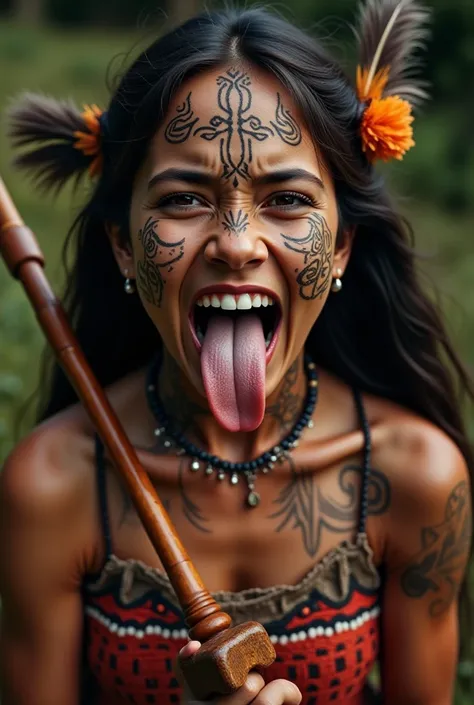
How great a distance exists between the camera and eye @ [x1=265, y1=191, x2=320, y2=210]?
92.9 inches

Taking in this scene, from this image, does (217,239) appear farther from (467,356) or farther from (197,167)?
(467,356)

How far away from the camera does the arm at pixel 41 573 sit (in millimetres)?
2555

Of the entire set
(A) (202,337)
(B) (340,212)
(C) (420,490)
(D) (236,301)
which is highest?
(B) (340,212)

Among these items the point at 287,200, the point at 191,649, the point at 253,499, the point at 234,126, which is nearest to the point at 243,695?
the point at 191,649

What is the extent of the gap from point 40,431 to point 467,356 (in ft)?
11.2

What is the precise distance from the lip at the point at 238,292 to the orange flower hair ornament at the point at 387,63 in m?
0.45

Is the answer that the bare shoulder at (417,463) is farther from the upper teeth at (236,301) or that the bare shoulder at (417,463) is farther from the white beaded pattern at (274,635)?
the upper teeth at (236,301)

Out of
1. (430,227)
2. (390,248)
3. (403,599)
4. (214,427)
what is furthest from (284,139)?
(430,227)

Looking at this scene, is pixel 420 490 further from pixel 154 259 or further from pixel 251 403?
pixel 154 259

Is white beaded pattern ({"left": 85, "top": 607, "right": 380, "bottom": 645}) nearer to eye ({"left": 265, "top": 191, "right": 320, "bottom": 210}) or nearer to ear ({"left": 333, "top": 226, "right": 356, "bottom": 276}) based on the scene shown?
ear ({"left": 333, "top": 226, "right": 356, "bottom": 276})

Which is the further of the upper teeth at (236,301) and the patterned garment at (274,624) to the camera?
the patterned garment at (274,624)

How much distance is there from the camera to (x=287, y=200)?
2.37m

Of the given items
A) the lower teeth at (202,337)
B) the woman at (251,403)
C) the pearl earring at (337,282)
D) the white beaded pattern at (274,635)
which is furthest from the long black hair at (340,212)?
the white beaded pattern at (274,635)

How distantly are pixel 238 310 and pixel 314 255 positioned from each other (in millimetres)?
197
